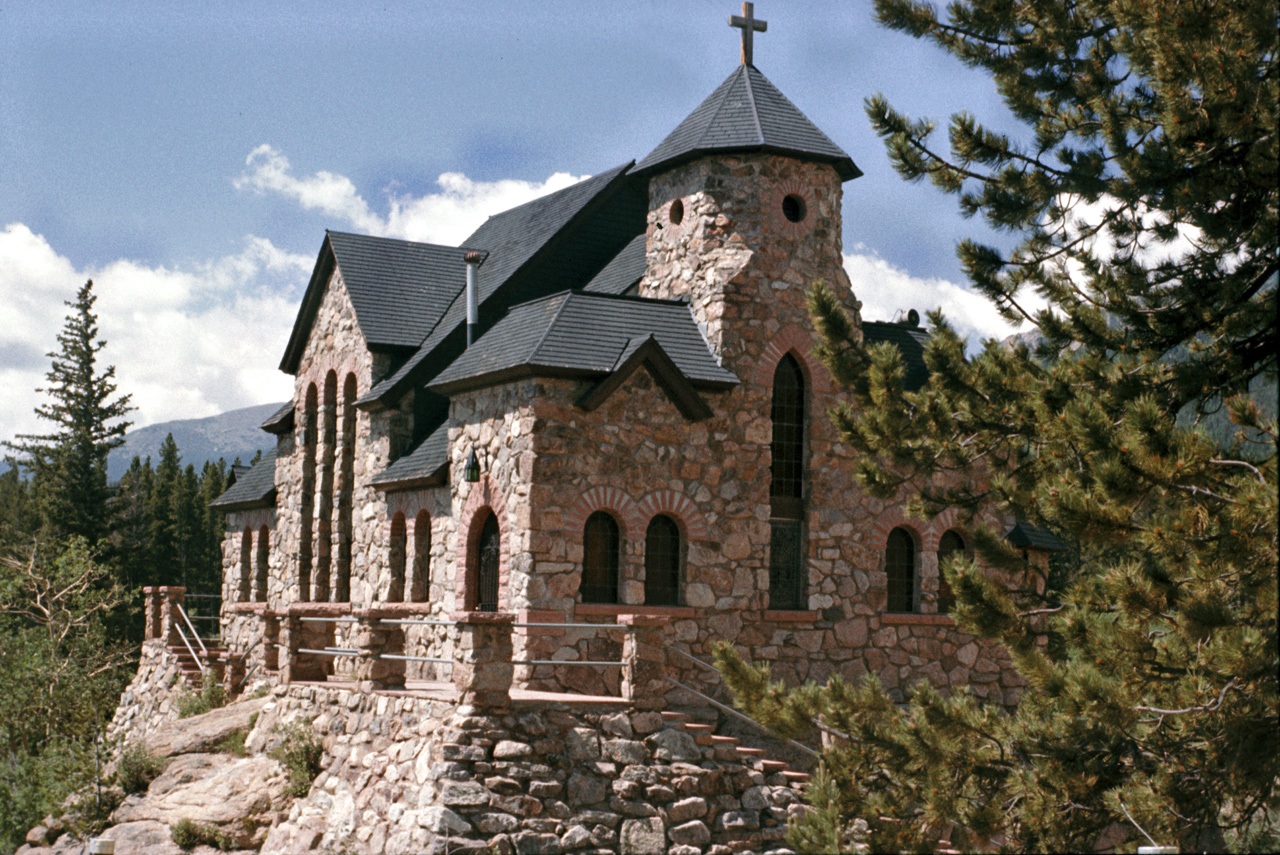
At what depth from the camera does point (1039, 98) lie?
11.8 metres

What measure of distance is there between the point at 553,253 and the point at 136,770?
37.4 feet

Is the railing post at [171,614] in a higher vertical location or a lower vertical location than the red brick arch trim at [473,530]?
lower

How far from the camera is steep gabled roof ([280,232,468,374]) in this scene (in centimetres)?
2356

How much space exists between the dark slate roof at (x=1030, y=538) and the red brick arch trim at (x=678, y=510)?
20.4ft

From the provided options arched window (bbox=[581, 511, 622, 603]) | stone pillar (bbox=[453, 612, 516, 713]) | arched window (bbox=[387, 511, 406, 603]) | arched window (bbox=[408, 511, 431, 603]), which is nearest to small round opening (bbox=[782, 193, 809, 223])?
arched window (bbox=[581, 511, 622, 603])

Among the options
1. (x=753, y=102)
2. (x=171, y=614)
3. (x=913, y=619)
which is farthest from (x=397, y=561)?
(x=753, y=102)

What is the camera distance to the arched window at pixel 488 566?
18.1 metres

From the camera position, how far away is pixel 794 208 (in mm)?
18891

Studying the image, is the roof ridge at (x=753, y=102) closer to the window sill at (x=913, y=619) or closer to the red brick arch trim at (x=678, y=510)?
the red brick arch trim at (x=678, y=510)

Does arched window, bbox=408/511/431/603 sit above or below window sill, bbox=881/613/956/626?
above

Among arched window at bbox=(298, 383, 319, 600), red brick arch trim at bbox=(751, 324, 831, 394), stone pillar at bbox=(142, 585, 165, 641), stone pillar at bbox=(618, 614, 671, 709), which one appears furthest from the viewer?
stone pillar at bbox=(142, 585, 165, 641)

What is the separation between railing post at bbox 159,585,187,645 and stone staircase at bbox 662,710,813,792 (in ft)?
46.9

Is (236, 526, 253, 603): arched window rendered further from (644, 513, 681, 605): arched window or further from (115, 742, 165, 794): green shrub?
(644, 513, 681, 605): arched window

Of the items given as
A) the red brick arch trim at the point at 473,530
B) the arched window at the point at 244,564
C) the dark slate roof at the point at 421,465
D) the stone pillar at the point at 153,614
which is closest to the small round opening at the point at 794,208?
the red brick arch trim at the point at 473,530
